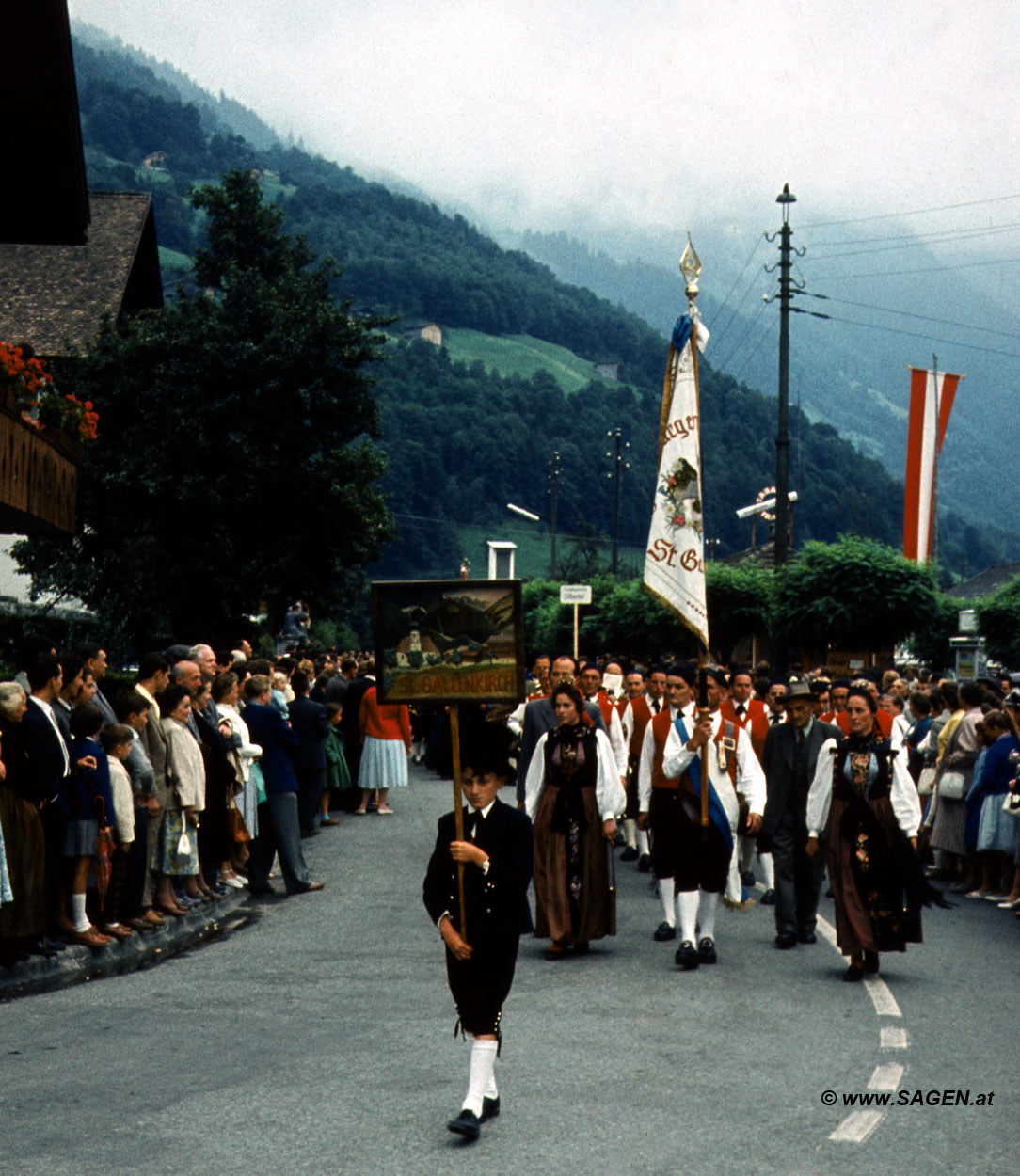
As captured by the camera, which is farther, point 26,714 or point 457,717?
point 26,714

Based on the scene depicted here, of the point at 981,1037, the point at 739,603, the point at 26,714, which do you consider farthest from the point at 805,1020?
the point at 739,603

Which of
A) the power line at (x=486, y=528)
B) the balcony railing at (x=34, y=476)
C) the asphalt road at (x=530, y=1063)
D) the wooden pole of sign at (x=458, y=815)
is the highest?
the power line at (x=486, y=528)

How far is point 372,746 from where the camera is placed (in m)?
19.9

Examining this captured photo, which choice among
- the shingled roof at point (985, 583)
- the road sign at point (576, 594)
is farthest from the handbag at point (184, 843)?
the shingled roof at point (985, 583)

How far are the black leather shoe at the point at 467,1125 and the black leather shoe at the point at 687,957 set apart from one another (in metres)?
3.81

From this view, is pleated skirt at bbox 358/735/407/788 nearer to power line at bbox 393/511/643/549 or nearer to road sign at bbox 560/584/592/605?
road sign at bbox 560/584/592/605

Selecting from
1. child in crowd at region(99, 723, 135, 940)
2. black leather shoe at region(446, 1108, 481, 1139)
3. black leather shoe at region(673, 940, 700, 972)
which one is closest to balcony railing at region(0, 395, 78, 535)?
child in crowd at region(99, 723, 135, 940)

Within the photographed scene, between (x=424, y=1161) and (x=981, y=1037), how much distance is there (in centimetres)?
342

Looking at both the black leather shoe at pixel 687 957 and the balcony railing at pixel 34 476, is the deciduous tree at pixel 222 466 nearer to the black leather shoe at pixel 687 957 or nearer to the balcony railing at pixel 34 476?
the balcony railing at pixel 34 476

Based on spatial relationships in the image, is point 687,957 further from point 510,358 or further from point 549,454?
point 510,358

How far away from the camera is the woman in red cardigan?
19797 mm

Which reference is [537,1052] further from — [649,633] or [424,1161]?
[649,633]

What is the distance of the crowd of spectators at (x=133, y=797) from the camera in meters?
9.11

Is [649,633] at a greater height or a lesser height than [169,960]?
greater
